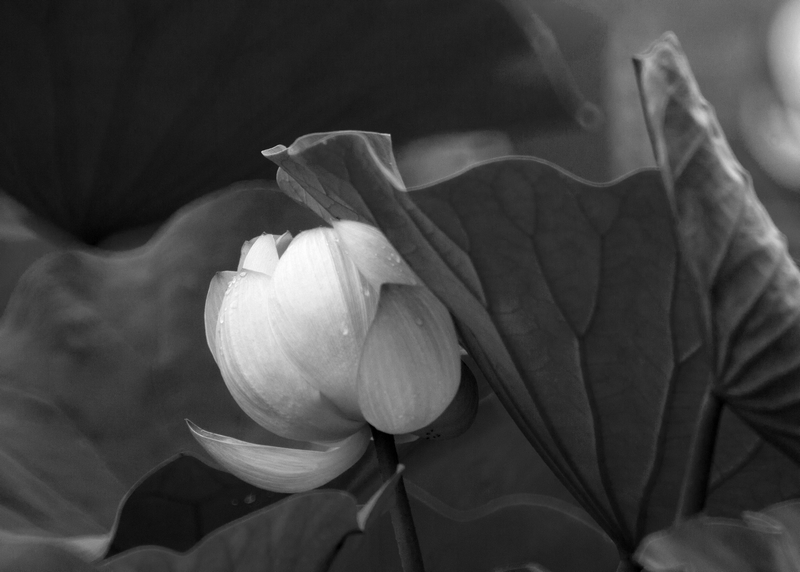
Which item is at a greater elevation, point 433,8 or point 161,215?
point 433,8

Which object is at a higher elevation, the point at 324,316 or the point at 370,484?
the point at 324,316

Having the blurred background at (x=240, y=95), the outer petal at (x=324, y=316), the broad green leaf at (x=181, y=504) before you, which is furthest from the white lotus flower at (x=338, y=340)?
the blurred background at (x=240, y=95)

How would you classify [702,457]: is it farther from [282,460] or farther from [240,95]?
[240,95]

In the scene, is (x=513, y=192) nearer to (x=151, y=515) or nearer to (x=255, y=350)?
(x=255, y=350)

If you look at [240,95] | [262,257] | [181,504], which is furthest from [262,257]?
[240,95]

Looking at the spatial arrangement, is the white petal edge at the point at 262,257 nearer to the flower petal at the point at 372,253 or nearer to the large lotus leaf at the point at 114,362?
the flower petal at the point at 372,253

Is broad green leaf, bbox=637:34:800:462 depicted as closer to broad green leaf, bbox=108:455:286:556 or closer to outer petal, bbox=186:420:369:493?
outer petal, bbox=186:420:369:493

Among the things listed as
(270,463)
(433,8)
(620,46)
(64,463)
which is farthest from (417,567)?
(620,46)
